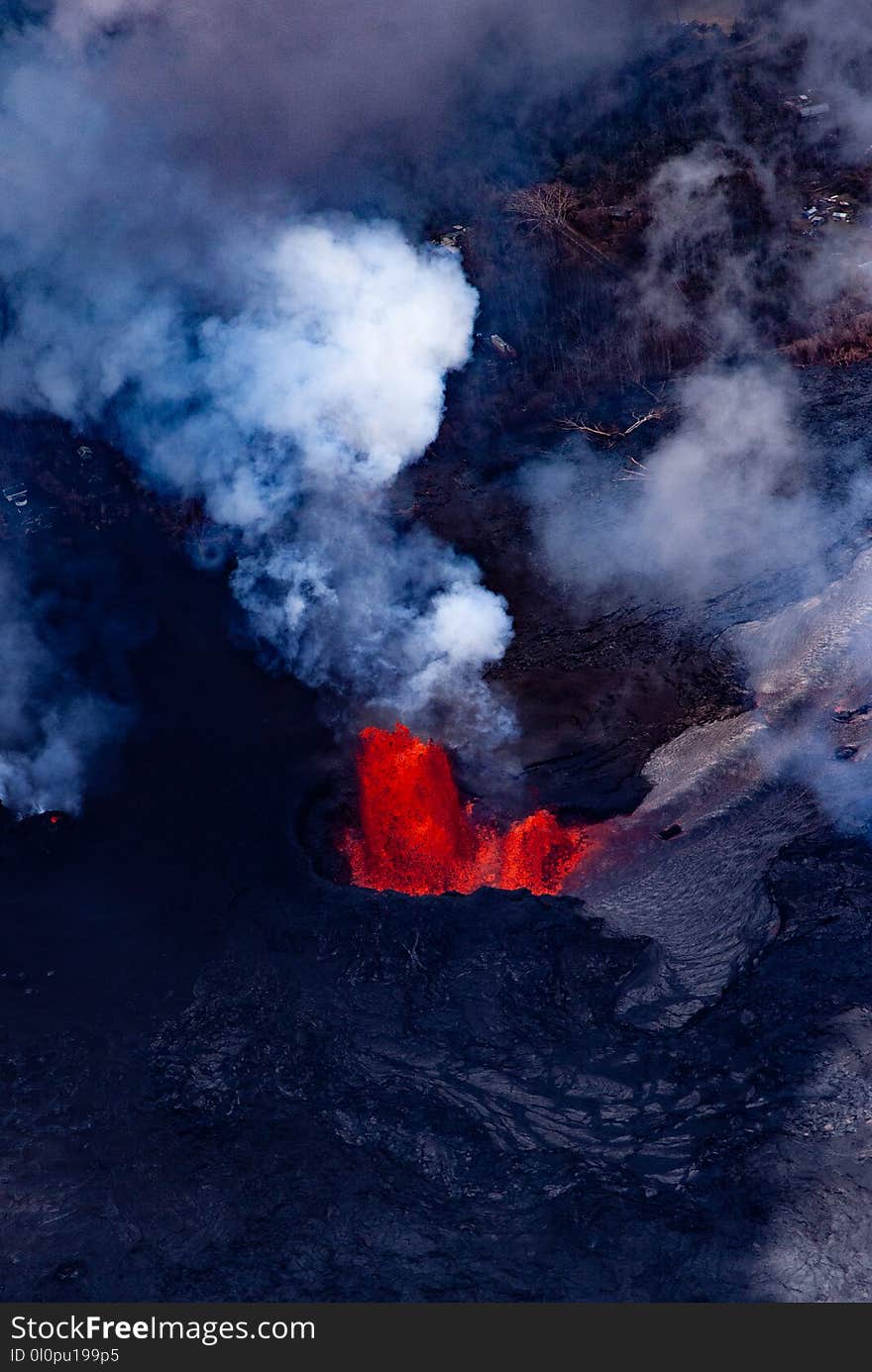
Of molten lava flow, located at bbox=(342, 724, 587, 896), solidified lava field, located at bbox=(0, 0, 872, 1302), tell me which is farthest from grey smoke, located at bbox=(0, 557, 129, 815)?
molten lava flow, located at bbox=(342, 724, 587, 896)

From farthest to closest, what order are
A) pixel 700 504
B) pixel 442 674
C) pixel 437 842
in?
1. pixel 700 504
2. pixel 442 674
3. pixel 437 842

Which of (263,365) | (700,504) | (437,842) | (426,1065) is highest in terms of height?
(263,365)

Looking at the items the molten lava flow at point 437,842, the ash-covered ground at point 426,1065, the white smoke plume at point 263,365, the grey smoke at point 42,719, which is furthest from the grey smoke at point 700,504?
the grey smoke at point 42,719

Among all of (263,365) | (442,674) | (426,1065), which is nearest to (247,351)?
(263,365)

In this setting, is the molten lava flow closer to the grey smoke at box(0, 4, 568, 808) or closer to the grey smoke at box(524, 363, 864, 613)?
the grey smoke at box(0, 4, 568, 808)

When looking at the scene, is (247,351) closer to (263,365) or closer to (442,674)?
(263,365)

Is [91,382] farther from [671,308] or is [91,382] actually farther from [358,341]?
[671,308]

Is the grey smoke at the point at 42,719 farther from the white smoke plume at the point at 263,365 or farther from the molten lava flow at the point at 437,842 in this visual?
the molten lava flow at the point at 437,842

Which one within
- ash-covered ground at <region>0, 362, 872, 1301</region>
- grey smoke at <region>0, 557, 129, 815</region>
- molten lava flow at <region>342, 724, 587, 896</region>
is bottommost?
ash-covered ground at <region>0, 362, 872, 1301</region>

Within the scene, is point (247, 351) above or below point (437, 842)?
above
